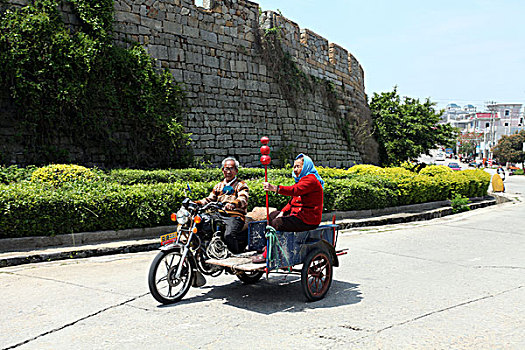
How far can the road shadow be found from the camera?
5.21 meters

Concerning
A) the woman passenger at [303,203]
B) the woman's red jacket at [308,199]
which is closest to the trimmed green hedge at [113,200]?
the woman passenger at [303,203]

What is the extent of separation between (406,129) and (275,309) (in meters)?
24.8

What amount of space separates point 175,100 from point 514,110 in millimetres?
124347

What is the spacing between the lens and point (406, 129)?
93.0ft

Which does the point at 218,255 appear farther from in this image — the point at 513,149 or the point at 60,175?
the point at 513,149

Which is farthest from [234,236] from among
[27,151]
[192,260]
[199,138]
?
[199,138]

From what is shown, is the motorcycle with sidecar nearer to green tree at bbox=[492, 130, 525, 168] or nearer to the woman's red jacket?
the woman's red jacket

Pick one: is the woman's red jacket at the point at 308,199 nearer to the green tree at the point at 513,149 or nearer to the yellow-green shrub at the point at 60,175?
the yellow-green shrub at the point at 60,175

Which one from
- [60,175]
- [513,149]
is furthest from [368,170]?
[513,149]

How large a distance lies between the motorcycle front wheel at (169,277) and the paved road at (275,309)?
11cm

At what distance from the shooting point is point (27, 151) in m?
11.3

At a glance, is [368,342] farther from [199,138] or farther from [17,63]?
[199,138]

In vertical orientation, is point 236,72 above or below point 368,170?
above

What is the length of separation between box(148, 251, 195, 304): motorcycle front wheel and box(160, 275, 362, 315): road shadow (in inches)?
5.3
